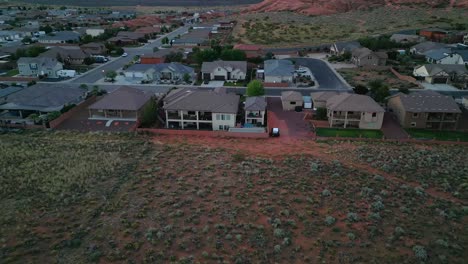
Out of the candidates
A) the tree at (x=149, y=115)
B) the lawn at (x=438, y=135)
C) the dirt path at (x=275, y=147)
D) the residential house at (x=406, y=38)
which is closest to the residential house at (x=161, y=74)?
the tree at (x=149, y=115)

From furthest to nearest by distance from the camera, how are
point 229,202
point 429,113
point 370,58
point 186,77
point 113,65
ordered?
point 113,65 < point 370,58 < point 186,77 < point 429,113 < point 229,202

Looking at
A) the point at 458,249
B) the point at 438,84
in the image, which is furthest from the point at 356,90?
the point at 458,249

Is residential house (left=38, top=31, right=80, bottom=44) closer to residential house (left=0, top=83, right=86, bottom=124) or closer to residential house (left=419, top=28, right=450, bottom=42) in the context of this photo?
residential house (left=0, top=83, right=86, bottom=124)

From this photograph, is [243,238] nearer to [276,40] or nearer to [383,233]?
[383,233]

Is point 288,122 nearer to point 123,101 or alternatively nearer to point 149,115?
point 149,115

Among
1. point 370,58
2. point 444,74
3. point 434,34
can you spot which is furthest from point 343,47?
point 434,34

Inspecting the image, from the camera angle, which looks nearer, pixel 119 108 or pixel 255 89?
pixel 119 108

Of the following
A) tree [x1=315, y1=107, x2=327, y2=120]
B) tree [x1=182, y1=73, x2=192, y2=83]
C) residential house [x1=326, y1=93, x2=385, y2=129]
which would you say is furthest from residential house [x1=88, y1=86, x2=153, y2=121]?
residential house [x1=326, y1=93, x2=385, y2=129]

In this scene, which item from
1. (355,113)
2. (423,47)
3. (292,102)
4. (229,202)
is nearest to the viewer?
(229,202)
